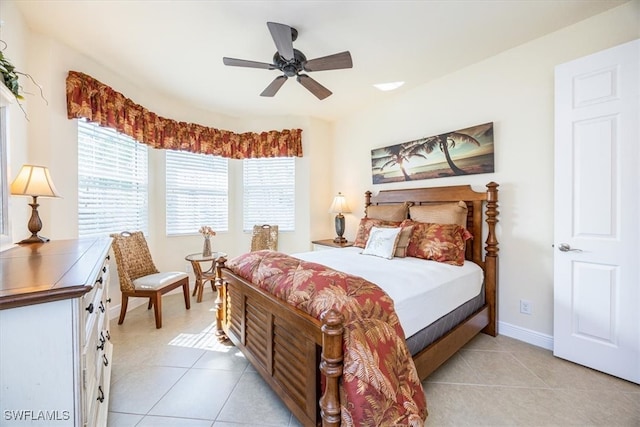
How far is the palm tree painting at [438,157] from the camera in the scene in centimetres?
270

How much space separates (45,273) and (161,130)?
10.0 feet

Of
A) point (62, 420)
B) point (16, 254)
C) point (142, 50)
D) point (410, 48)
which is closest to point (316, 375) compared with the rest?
point (62, 420)

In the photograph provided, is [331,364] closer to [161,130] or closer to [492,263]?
[492,263]

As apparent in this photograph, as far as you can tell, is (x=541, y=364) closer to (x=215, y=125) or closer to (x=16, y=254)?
(x=16, y=254)

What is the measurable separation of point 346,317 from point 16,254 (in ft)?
6.07

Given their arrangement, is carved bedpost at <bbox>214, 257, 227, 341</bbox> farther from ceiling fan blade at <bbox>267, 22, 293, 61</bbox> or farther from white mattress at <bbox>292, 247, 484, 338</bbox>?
ceiling fan blade at <bbox>267, 22, 293, 61</bbox>

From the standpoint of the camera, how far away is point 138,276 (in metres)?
2.98

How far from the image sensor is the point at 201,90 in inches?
133

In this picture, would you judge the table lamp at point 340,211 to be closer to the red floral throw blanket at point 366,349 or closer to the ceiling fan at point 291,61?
the ceiling fan at point 291,61

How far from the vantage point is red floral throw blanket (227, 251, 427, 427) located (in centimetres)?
111

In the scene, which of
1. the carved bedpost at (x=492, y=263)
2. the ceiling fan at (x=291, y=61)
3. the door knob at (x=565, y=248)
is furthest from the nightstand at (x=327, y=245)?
the door knob at (x=565, y=248)

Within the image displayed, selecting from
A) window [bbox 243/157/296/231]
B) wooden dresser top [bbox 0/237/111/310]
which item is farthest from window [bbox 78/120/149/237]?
window [bbox 243/157/296/231]

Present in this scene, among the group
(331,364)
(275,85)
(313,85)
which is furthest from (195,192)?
(331,364)

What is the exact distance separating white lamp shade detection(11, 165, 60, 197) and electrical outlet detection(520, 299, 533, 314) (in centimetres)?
408
